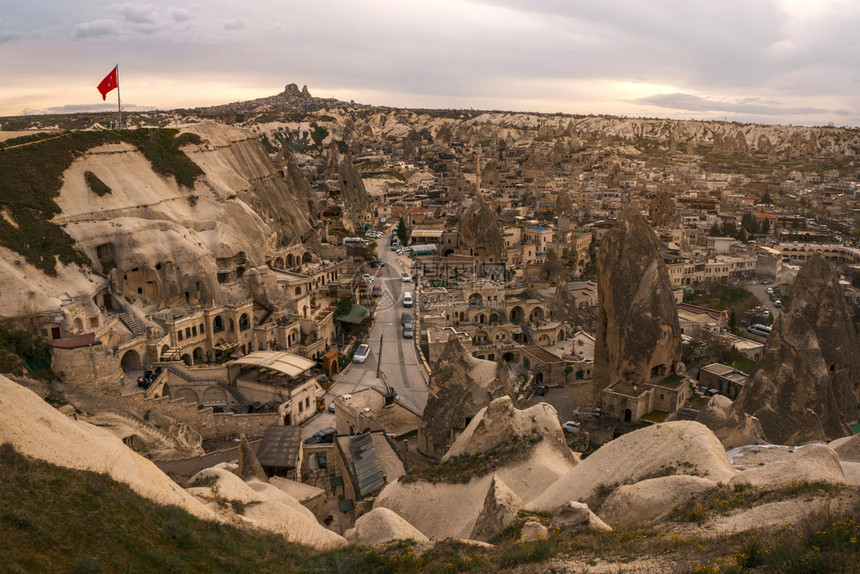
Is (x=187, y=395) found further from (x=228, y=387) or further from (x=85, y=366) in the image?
(x=85, y=366)

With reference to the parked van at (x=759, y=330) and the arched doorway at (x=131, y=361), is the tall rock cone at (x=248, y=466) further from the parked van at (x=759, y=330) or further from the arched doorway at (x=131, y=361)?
the parked van at (x=759, y=330)

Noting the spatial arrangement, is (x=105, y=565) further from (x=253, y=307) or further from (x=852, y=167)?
(x=852, y=167)

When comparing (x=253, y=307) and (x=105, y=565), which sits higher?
(x=105, y=565)

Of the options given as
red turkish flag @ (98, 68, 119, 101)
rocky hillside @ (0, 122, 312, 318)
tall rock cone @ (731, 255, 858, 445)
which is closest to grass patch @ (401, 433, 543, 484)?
tall rock cone @ (731, 255, 858, 445)

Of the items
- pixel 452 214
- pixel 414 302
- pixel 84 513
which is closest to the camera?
pixel 84 513

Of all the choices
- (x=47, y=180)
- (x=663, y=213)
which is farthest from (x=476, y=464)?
(x=663, y=213)

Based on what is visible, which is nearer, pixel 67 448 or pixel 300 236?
pixel 67 448

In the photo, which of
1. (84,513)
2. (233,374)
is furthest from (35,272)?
(84,513)
